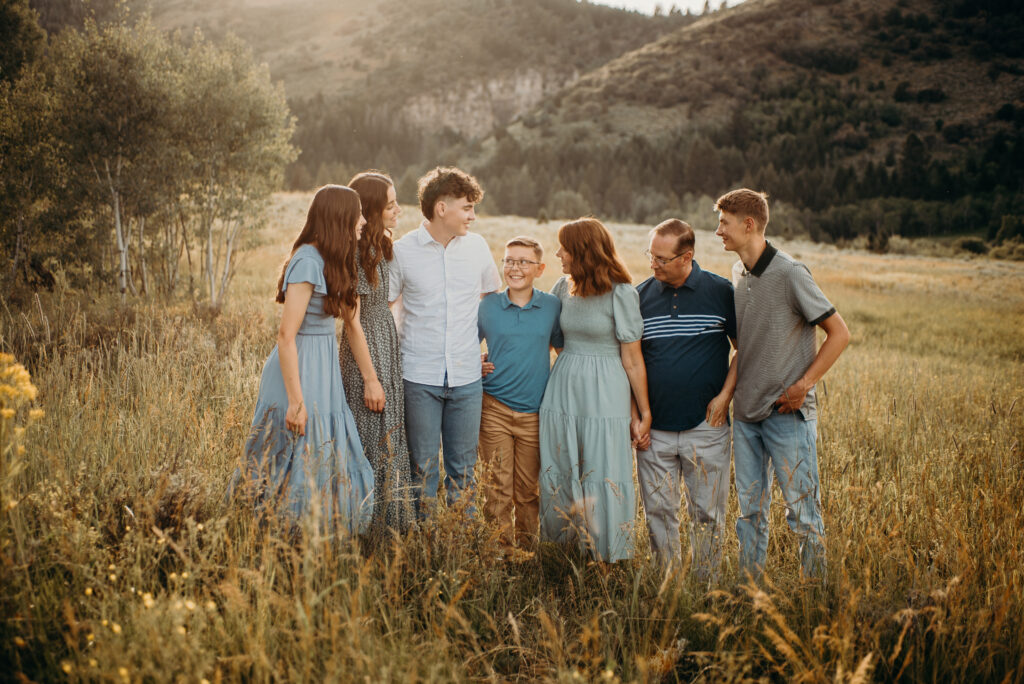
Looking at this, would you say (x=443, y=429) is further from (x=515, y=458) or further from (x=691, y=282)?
(x=691, y=282)

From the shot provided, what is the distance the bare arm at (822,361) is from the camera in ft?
10.5

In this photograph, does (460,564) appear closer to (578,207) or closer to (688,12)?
(578,207)

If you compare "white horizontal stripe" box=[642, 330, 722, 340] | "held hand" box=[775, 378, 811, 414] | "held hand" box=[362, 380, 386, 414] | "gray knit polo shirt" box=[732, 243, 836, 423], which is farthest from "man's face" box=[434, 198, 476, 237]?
"held hand" box=[775, 378, 811, 414]

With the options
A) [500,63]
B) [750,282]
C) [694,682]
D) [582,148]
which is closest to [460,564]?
[694,682]

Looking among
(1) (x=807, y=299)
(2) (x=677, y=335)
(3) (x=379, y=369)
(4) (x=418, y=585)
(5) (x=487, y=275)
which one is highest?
(5) (x=487, y=275)

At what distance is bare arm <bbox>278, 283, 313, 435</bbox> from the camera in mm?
2891

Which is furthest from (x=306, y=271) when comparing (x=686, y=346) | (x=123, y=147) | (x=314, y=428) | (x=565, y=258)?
(x=123, y=147)

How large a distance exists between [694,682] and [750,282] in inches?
88.3

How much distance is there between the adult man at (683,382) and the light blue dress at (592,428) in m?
0.19

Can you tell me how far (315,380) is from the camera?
3088mm

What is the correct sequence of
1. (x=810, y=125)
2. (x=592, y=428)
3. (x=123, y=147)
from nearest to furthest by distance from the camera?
1. (x=592, y=428)
2. (x=123, y=147)
3. (x=810, y=125)

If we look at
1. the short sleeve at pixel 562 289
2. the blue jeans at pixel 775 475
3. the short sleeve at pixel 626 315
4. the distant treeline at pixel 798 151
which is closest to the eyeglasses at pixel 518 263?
the short sleeve at pixel 562 289

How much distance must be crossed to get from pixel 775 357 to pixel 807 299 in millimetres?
381

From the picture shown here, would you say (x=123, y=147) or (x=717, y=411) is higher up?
(x=123, y=147)
